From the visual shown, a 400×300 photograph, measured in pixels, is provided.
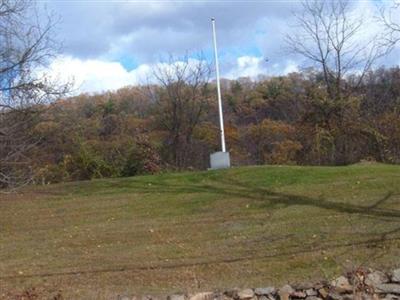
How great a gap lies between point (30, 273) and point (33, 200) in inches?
341

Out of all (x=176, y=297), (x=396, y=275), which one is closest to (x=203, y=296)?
(x=176, y=297)

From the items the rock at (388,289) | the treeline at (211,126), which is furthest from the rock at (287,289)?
the treeline at (211,126)

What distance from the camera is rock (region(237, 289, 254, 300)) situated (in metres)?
8.48

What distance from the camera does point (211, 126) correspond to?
49.2 meters

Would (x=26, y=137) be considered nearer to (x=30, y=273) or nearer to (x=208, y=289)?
(x=30, y=273)

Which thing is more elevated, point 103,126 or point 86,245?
point 103,126

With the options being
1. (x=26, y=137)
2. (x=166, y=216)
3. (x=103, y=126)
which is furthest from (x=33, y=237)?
(x=103, y=126)

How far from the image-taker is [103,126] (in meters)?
49.3

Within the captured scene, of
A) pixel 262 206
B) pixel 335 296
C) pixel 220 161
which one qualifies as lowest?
pixel 335 296

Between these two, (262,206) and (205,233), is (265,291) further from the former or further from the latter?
(262,206)

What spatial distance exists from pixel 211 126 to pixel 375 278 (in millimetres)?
40860

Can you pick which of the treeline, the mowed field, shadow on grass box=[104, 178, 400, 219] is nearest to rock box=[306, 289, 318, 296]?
the mowed field

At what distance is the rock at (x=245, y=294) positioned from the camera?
8477 mm

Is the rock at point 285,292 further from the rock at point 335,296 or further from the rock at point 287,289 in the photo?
the rock at point 335,296
